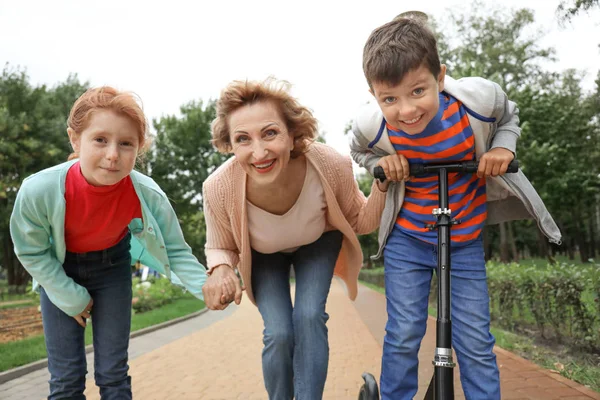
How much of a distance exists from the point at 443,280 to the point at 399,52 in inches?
37.2

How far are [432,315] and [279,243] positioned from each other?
10.0 metres

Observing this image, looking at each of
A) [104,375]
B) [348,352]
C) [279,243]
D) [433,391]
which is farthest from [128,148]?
[348,352]

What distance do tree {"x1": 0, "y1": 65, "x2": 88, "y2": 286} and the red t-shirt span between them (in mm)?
22037

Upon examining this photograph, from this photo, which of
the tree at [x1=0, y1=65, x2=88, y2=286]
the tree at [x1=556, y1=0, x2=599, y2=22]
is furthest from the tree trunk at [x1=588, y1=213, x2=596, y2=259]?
the tree at [x1=556, y1=0, x2=599, y2=22]

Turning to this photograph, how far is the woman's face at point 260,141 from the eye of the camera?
265cm

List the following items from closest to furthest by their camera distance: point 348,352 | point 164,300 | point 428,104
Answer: point 428,104 < point 348,352 < point 164,300

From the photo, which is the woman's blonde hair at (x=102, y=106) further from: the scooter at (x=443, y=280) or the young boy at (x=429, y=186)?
the scooter at (x=443, y=280)

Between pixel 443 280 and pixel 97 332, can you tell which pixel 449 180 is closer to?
pixel 443 280

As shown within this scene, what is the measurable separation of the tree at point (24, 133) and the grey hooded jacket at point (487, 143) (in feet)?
75.4

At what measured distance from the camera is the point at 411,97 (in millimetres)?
2373

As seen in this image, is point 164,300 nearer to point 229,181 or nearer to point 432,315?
point 432,315

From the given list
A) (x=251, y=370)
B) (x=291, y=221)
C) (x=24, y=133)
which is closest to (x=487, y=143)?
(x=291, y=221)

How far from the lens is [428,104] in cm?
238

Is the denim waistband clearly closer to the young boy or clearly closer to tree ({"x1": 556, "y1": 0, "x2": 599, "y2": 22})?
the young boy
